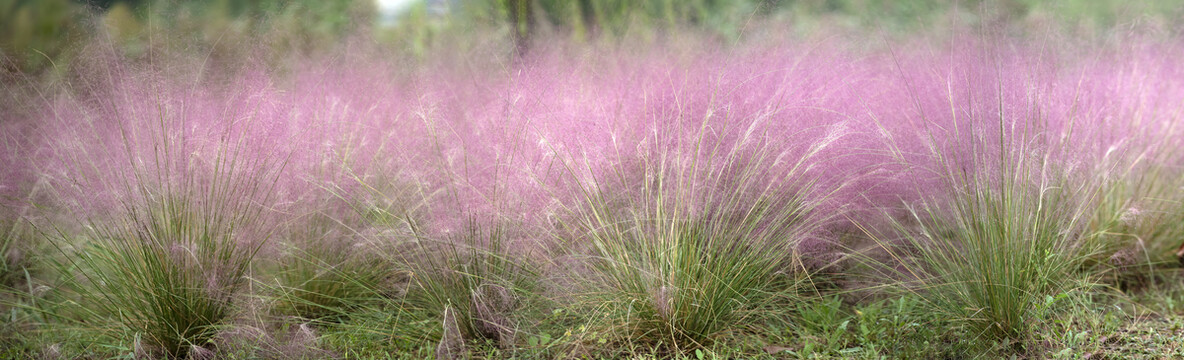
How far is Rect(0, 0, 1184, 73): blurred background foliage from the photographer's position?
10.3 feet

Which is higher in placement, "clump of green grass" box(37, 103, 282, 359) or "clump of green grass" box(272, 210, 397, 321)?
"clump of green grass" box(37, 103, 282, 359)

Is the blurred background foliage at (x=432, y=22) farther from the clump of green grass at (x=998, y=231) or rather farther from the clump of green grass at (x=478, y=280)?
the clump of green grass at (x=478, y=280)

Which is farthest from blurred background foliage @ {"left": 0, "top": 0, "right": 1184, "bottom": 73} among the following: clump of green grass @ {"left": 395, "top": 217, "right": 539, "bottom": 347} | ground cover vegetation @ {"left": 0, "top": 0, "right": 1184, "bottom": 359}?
clump of green grass @ {"left": 395, "top": 217, "right": 539, "bottom": 347}

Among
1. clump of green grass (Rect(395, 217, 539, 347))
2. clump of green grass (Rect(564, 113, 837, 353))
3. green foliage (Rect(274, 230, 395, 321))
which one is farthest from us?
green foliage (Rect(274, 230, 395, 321))

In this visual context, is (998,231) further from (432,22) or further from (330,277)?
(432,22)

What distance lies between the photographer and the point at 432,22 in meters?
7.96

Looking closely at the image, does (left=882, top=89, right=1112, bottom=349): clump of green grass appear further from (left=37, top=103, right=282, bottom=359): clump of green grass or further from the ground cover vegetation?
(left=37, top=103, right=282, bottom=359): clump of green grass

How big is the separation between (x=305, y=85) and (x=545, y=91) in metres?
1.35

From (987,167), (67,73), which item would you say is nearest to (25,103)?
(67,73)

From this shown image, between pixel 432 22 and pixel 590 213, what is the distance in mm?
5864

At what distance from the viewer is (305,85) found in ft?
11.8

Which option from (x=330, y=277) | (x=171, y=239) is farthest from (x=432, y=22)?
(x=171, y=239)

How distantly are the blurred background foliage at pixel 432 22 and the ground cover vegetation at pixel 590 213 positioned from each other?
0.11 m

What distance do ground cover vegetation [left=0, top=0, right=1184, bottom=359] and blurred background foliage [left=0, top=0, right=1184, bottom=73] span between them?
113 mm
